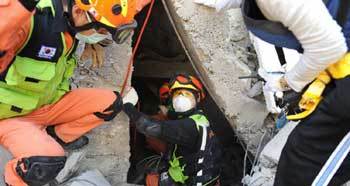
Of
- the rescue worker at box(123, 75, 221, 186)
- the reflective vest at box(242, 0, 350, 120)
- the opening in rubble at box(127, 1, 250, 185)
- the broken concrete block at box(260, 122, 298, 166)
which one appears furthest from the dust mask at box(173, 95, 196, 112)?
the reflective vest at box(242, 0, 350, 120)

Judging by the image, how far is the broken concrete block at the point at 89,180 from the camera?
131 inches

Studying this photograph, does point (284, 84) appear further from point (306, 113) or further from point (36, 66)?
point (36, 66)

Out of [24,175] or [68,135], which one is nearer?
[24,175]

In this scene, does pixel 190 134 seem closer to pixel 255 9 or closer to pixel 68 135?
pixel 68 135

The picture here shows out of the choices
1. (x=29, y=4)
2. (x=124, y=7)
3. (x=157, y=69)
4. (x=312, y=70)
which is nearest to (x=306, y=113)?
(x=312, y=70)

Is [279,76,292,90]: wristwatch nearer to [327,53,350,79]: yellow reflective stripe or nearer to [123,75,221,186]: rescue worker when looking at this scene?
[327,53,350,79]: yellow reflective stripe

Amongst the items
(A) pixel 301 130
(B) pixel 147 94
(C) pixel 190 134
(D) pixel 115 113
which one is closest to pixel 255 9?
(A) pixel 301 130

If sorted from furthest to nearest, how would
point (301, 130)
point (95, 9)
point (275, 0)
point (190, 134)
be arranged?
point (190, 134) → point (95, 9) → point (301, 130) → point (275, 0)

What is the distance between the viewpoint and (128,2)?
2.80 meters

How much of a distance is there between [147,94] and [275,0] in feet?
10.8

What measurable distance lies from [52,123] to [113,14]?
2.64 ft

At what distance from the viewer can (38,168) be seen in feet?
9.41

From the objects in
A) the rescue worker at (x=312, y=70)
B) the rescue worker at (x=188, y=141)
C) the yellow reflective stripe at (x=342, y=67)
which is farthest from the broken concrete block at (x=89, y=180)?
the yellow reflective stripe at (x=342, y=67)

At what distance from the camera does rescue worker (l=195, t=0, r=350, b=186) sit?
81.7 inches
